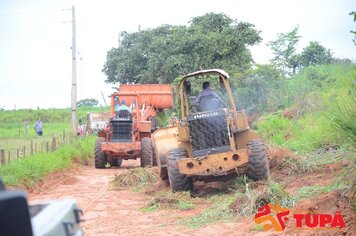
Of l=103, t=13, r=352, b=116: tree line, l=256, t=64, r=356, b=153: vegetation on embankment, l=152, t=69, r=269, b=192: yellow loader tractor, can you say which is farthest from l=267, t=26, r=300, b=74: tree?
l=152, t=69, r=269, b=192: yellow loader tractor

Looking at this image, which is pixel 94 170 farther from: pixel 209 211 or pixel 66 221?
pixel 66 221

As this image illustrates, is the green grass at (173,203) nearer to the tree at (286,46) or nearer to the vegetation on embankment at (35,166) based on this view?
the vegetation on embankment at (35,166)

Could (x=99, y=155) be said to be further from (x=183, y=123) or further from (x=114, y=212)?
(x=114, y=212)

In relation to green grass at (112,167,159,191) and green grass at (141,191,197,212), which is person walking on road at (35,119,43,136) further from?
green grass at (141,191,197,212)

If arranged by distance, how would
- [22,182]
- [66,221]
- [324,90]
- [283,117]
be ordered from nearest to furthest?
[66,221]
[22,182]
[324,90]
[283,117]

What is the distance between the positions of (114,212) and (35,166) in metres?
5.07

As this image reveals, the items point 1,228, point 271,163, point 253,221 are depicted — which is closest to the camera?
point 1,228

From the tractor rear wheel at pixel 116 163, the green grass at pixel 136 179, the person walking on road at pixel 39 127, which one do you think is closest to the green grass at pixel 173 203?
the green grass at pixel 136 179

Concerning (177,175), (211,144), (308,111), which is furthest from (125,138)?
(211,144)

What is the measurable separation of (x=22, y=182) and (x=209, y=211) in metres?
5.74

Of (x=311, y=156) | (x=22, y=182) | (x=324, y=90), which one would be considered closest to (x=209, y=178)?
(x=311, y=156)

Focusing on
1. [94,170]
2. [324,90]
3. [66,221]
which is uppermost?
[324,90]

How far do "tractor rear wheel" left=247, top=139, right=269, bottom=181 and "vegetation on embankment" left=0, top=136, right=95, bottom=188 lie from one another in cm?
544

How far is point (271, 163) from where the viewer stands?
11445 millimetres
